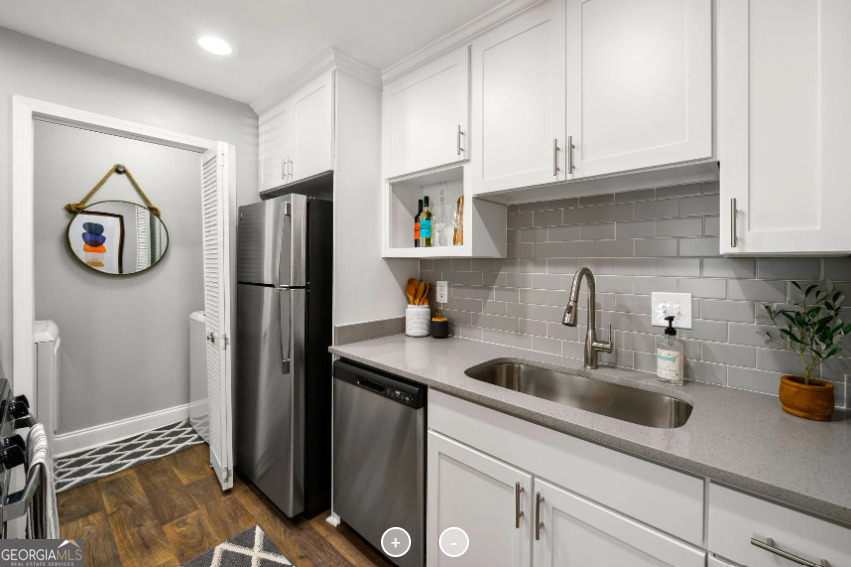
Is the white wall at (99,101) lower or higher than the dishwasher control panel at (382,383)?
higher

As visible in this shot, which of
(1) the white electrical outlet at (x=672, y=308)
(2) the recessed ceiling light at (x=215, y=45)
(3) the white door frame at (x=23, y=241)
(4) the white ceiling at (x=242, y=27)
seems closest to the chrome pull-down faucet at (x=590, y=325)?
(1) the white electrical outlet at (x=672, y=308)

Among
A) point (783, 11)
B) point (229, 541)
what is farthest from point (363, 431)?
point (783, 11)

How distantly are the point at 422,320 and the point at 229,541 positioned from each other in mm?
1421

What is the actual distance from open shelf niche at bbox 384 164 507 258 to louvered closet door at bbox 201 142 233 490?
911 millimetres

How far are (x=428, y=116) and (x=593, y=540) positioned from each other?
6.02 ft

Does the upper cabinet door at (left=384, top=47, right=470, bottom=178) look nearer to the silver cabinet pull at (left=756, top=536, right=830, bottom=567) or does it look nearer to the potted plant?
the potted plant

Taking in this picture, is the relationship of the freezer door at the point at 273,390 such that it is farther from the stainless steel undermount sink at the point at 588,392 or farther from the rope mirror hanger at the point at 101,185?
the rope mirror hanger at the point at 101,185

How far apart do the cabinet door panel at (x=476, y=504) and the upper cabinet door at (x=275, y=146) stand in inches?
71.6

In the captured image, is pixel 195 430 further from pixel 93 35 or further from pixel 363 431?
pixel 93 35

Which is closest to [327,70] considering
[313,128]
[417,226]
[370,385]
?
[313,128]

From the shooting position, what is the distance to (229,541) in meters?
1.86

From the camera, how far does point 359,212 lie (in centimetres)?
212

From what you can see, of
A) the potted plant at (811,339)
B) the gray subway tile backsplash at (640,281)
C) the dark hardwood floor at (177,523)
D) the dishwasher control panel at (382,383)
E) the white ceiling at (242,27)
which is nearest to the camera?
the potted plant at (811,339)

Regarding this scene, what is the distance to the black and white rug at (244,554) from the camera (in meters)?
1.72
